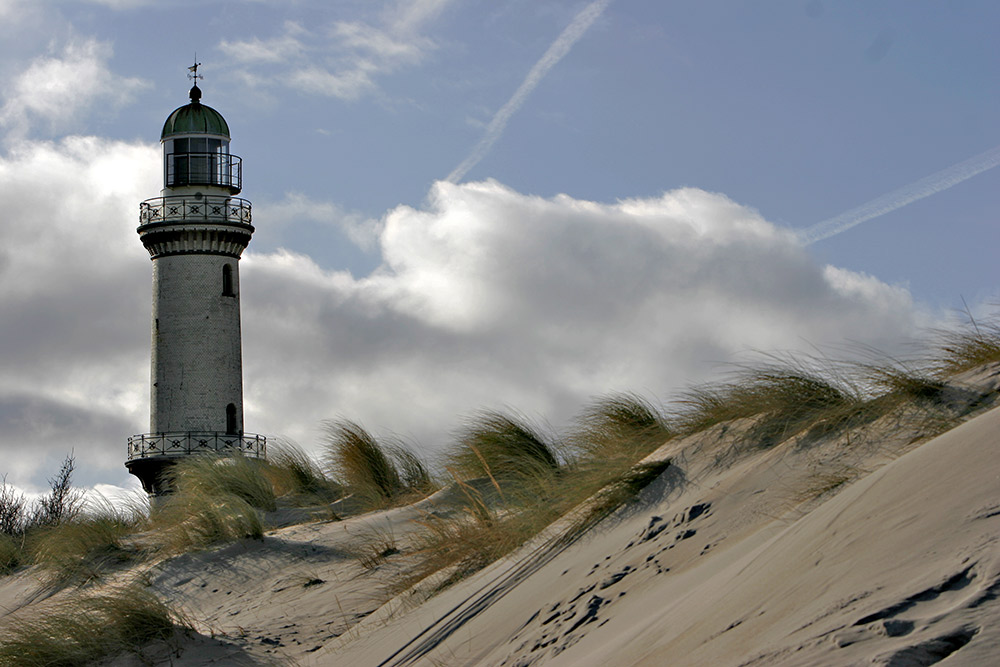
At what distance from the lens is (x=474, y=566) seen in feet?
24.9

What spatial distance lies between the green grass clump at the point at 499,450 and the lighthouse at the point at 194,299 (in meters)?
16.9

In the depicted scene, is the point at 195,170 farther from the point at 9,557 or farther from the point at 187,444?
the point at 9,557

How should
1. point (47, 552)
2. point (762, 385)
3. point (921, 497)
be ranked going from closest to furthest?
point (921, 497) → point (762, 385) → point (47, 552)

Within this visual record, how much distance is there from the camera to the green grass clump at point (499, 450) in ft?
33.2

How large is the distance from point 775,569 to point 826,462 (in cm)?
190

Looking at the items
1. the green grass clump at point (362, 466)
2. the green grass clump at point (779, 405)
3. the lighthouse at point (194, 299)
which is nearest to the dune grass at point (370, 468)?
the green grass clump at point (362, 466)

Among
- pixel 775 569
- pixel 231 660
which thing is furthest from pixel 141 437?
pixel 775 569

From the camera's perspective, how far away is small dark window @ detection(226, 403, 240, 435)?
27922 mm

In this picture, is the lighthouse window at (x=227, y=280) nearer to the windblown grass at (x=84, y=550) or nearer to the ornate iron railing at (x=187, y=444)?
the ornate iron railing at (x=187, y=444)

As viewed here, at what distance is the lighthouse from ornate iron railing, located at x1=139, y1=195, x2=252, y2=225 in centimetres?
3

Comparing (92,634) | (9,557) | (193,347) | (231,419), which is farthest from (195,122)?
(92,634)

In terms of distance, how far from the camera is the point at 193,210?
28812 mm

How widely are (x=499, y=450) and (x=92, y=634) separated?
3.93 meters

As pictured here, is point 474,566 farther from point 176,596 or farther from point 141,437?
point 141,437
